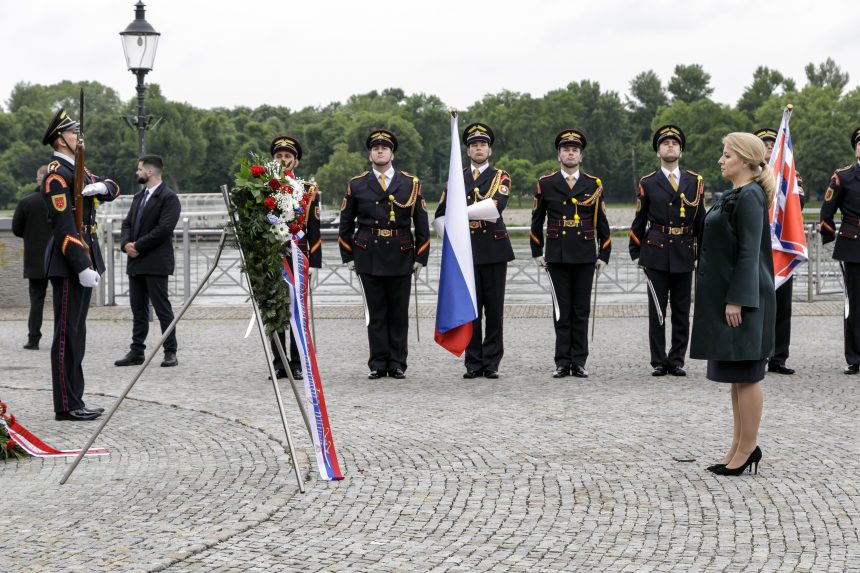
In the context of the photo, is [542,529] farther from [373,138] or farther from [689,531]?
[373,138]

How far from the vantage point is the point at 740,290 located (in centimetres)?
705

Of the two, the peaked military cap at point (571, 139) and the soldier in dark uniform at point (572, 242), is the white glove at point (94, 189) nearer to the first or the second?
the soldier in dark uniform at point (572, 242)

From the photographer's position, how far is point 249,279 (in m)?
7.54

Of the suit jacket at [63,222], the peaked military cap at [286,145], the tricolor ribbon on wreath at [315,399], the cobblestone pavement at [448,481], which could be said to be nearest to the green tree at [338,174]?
the peaked military cap at [286,145]

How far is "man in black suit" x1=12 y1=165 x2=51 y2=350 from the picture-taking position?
539 inches

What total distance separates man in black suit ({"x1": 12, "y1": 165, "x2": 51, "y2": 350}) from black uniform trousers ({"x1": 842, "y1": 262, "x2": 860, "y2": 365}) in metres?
8.02

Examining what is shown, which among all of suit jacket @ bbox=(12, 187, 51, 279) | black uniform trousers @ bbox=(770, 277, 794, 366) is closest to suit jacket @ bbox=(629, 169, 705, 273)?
black uniform trousers @ bbox=(770, 277, 794, 366)

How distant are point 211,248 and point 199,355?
9.57 meters

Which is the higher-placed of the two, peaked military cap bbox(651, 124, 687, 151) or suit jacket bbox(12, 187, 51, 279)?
peaked military cap bbox(651, 124, 687, 151)

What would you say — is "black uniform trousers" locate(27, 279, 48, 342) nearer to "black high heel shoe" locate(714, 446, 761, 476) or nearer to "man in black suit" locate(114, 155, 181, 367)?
"man in black suit" locate(114, 155, 181, 367)

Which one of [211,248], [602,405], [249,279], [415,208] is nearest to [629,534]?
[249,279]

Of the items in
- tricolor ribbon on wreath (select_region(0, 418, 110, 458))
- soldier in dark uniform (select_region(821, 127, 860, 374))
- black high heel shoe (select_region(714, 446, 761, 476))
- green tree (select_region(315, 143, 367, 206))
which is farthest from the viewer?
green tree (select_region(315, 143, 367, 206))

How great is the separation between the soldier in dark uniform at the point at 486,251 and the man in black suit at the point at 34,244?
4.80 meters

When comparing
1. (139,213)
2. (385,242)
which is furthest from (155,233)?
(385,242)
